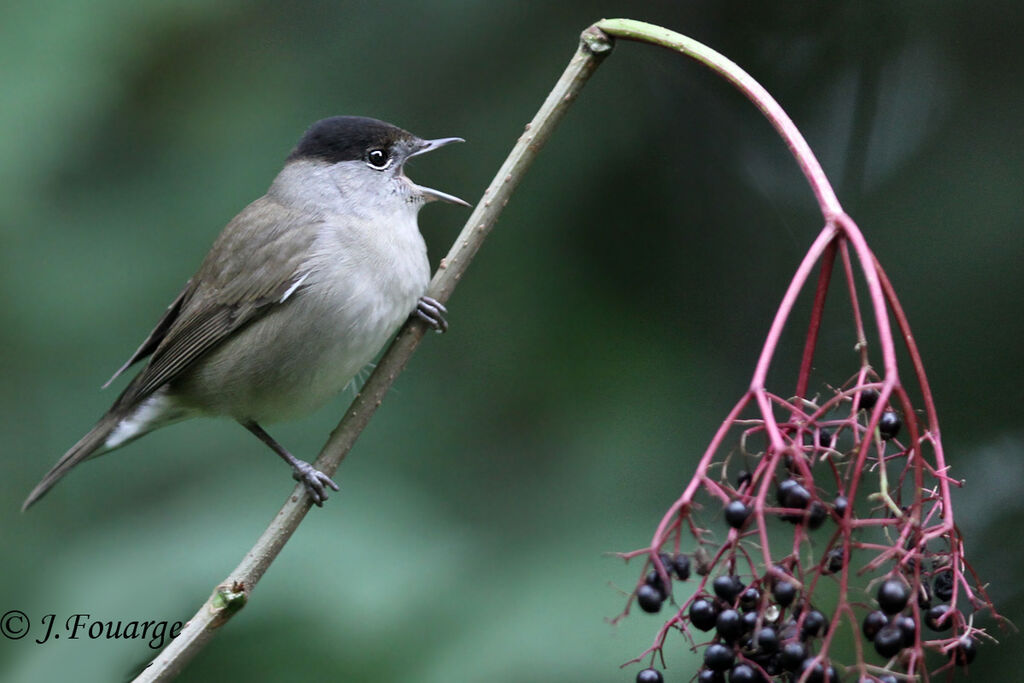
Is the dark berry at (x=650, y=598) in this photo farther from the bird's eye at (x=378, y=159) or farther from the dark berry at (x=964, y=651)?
the bird's eye at (x=378, y=159)

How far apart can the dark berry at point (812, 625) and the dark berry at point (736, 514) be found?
0.16 meters

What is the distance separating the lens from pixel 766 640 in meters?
1.52

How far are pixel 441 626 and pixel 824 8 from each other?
278 cm

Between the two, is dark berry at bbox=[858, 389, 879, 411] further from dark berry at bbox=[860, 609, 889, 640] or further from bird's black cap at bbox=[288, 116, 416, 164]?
bird's black cap at bbox=[288, 116, 416, 164]

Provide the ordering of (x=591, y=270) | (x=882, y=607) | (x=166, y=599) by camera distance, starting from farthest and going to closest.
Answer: (x=591, y=270), (x=166, y=599), (x=882, y=607)

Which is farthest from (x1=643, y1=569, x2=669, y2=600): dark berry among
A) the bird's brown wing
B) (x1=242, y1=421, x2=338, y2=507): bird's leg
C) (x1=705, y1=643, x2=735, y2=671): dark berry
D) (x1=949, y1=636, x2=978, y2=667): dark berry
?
the bird's brown wing

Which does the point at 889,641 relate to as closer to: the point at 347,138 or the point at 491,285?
the point at 347,138

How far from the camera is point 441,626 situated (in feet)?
9.95

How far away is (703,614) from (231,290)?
2.21 metres

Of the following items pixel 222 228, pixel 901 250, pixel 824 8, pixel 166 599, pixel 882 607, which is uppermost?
pixel 824 8

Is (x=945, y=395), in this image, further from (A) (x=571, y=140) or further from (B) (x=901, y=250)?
(A) (x=571, y=140)

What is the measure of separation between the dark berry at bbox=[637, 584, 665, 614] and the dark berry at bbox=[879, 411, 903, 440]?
1.45 ft

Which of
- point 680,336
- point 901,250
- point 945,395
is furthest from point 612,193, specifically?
point 945,395

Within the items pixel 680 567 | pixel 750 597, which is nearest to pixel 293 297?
pixel 680 567
